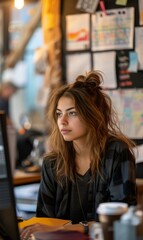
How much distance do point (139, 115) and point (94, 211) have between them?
1.31 meters

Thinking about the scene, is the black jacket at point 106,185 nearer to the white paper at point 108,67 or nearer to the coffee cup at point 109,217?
the coffee cup at point 109,217

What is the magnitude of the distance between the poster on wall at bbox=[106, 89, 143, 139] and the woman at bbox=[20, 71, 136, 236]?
3.27ft

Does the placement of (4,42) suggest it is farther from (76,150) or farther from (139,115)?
(76,150)

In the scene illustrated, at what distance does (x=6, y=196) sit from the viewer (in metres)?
1.82

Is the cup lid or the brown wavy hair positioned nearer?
the cup lid

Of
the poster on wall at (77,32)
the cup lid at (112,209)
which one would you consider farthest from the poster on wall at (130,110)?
the cup lid at (112,209)

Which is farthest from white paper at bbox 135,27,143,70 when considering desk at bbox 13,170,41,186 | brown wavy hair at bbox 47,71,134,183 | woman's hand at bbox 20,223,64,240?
woman's hand at bbox 20,223,64,240

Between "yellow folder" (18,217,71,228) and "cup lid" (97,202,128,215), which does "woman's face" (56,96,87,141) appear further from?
"cup lid" (97,202,128,215)

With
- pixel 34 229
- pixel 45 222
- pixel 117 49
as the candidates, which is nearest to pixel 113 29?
pixel 117 49

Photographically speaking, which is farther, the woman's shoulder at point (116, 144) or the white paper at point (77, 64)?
the white paper at point (77, 64)

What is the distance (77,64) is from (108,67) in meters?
0.36

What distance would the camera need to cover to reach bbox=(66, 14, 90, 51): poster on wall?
4.06 meters

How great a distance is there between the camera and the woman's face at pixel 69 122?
2.61m

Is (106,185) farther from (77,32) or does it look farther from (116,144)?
(77,32)
